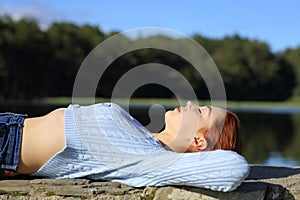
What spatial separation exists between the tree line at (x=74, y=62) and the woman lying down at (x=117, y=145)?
1485 inches

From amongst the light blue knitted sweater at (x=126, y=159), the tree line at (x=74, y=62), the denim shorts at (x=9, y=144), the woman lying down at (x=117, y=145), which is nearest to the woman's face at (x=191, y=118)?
the woman lying down at (x=117, y=145)

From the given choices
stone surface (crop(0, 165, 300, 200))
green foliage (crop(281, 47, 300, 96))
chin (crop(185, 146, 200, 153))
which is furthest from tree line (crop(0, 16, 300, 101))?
stone surface (crop(0, 165, 300, 200))

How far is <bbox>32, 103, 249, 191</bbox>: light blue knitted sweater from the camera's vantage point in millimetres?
2711

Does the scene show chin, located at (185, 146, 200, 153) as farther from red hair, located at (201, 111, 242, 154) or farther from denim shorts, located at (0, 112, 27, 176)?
denim shorts, located at (0, 112, 27, 176)

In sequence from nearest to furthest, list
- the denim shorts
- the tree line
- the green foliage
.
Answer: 1. the denim shorts
2. the tree line
3. the green foliage

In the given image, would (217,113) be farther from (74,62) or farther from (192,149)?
(74,62)

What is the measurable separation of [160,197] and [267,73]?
62.3 metres

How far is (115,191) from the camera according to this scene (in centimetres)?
284

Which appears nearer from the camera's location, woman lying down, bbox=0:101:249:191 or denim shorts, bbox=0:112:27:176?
woman lying down, bbox=0:101:249:191

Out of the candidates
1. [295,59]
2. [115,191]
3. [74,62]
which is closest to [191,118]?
[115,191]

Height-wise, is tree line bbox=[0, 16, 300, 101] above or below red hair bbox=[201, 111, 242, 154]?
above

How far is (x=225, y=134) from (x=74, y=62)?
47.3 metres

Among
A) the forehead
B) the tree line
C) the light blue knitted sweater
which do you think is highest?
the tree line

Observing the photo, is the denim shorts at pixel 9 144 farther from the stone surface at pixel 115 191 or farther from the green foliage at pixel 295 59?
the green foliage at pixel 295 59
